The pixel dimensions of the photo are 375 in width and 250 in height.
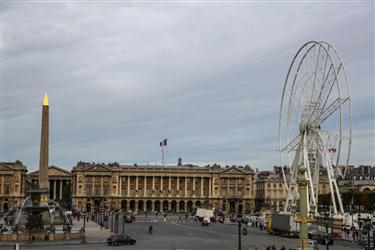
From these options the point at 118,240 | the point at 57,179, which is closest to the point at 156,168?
the point at 57,179

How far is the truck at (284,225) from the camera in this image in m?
58.0

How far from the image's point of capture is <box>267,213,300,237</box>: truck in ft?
190

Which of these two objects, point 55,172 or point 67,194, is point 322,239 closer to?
point 67,194

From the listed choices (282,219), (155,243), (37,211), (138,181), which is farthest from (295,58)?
(138,181)

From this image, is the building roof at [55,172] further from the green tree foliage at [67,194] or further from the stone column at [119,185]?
the stone column at [119,185]

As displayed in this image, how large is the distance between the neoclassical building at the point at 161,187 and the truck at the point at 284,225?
105 m

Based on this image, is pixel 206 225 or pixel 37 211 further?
pixel 206 225

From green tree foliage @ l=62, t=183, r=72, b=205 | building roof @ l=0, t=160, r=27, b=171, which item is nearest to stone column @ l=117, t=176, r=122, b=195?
green tree foliage @ l=62, t=183, r=72, b=205

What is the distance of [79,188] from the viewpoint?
16850 centimetres

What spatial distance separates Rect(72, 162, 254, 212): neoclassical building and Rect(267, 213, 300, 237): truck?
10493cm

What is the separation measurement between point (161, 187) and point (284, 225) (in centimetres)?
11303

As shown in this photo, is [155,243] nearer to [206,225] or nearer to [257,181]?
[206,225]

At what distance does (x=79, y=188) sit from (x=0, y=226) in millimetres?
107475

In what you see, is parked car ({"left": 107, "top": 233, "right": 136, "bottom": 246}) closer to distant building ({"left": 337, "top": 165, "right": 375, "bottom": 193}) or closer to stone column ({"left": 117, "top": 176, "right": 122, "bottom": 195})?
distant building ({"left": 337, "top": 165, "right": 375, "bottom": 193})
